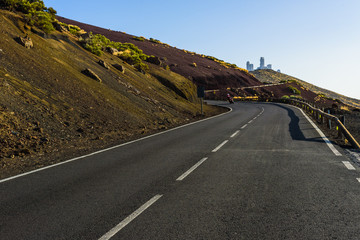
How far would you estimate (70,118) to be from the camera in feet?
46.9

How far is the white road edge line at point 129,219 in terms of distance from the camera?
3732 millimetres

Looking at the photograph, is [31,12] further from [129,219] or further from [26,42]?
[129,219]

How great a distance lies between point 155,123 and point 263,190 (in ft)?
48.5

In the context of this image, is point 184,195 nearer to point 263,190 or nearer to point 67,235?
point 263,190

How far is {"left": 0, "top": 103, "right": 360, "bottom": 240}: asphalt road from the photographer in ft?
12.5

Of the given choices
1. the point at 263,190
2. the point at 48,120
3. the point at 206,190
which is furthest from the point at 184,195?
the point at 48,120

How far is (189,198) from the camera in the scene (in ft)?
16.5

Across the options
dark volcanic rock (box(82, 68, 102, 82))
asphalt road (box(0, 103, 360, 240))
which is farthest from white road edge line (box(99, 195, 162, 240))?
dark volcanic rock (box(82, 68, 102, 82))

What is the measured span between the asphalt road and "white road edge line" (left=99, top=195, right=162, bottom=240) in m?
0.01

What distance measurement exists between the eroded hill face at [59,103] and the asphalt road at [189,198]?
2.53m

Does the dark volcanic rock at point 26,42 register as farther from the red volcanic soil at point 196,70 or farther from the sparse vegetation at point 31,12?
the red volcanic soil at point 196,70

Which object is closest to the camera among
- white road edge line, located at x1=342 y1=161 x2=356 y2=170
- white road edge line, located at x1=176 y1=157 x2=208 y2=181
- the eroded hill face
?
white road edge line, located at x1=176 y1=157 x2=208 y2=181

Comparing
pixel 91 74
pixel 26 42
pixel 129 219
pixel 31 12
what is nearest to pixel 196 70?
pixel 31 12

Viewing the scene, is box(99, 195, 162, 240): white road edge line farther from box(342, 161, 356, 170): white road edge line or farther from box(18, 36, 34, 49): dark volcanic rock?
box(18, 36, 34, 49): dark volcanic rock
